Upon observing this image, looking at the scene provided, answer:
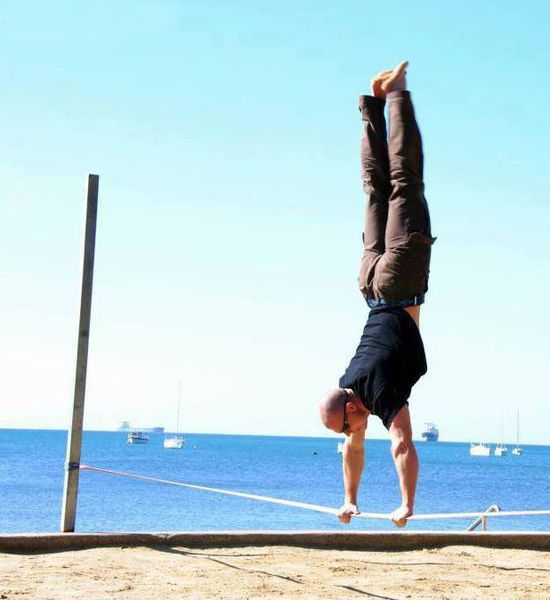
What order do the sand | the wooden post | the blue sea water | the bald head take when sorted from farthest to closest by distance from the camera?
the blue sea water < the wooden post < the sand < the bald head

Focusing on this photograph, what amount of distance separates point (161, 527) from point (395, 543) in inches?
1144

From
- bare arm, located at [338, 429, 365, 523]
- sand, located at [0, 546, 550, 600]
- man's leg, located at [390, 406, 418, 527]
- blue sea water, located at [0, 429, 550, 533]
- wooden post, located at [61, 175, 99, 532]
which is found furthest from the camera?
blue sea water, located at [0, 429, 550, 533]

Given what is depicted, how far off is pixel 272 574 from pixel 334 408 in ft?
7.00

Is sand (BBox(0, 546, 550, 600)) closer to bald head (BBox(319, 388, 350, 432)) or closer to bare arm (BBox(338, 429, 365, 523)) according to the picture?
bare arm (BBox(338, 429, 365, 523))

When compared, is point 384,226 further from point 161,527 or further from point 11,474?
point 11,474

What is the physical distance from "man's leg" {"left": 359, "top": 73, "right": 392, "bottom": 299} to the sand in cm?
210

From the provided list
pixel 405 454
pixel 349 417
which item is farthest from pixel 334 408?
pixel 405 454

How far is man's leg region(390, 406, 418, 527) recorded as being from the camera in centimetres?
429

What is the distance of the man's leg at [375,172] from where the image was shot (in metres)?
4.60

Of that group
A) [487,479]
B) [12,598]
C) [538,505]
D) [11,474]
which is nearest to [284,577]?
[12,598]

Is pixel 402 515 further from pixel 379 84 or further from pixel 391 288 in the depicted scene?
pixel 379 84

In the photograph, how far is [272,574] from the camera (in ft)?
20.1

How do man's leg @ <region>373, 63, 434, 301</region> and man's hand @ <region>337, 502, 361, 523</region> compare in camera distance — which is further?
man's hand @ <region>337, 502, 361, 523</region>

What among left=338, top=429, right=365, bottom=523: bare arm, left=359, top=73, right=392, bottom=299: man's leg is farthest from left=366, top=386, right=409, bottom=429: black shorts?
left=359, top=73, right=392, bottom=299: man's leg
